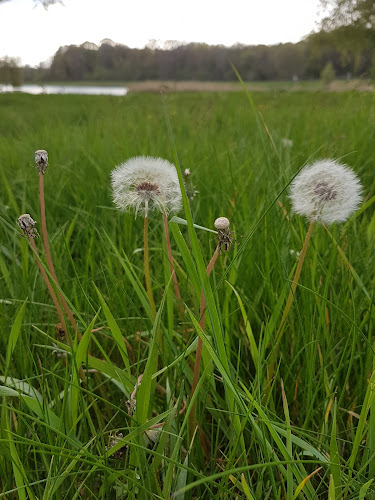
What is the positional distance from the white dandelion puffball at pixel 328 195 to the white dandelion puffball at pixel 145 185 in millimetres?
265

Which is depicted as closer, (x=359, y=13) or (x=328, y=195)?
(x=328, y=195)

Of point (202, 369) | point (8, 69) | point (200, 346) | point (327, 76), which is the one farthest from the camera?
point (8, 69)

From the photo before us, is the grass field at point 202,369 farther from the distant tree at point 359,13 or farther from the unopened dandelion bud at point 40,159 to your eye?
the distant tree at point 359,13

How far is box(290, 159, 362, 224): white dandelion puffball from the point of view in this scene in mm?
793

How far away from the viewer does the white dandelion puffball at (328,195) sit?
79cm

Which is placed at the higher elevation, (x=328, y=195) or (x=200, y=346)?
(x=328, y=195)

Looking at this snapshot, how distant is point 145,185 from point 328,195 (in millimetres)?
383

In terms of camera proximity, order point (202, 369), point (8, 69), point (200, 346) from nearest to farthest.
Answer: point (200, 346), point (202, 369), point (8, 69)

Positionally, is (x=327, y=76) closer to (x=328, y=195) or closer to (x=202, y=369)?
(x=328, y=195)

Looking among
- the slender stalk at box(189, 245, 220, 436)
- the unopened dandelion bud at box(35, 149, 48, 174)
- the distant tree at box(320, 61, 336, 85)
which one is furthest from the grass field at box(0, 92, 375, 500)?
the distant tree at box(320, 61, 336, 85)

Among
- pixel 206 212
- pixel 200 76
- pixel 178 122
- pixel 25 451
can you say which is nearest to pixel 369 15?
pixel 200 76

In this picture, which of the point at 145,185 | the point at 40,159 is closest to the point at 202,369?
the point at 145,185

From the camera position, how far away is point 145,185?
843mm

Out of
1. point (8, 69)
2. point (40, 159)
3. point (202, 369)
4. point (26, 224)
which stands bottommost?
point (202, 369)
